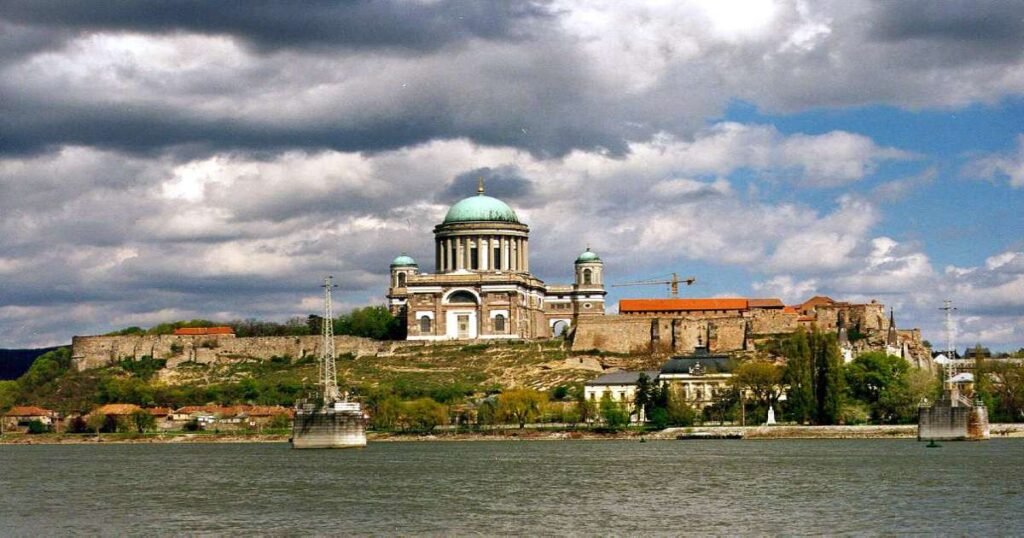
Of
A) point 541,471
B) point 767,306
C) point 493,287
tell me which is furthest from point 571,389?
point 541,471

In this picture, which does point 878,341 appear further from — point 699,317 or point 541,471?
point 541,471

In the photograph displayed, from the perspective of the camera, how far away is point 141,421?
12625 cm

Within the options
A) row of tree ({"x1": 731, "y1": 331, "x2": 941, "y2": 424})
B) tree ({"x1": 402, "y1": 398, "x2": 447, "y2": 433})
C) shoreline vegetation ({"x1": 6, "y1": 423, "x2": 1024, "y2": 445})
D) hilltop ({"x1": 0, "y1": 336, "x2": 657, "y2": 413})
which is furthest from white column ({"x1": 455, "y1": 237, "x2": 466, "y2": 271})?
row of tree ({"x1": 731, "y1": 331, "x2": 941, "y2": 424})

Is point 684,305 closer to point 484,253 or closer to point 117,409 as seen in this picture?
point 484,253

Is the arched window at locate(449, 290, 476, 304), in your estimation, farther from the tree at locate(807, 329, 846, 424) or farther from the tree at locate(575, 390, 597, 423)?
the tree at locate(807, 329, 846, 424)

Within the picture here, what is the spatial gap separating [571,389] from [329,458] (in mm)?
42310

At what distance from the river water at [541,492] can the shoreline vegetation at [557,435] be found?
327 inches

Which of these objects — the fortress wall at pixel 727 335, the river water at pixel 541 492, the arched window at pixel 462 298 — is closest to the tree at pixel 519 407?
the river water at pixel 541 492

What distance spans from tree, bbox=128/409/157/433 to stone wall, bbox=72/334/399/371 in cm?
1895

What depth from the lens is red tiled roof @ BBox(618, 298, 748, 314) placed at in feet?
494

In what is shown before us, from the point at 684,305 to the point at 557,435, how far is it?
1691 inches

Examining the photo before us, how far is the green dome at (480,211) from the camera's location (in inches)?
6083

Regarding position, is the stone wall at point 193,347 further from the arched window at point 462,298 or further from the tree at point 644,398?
the tree at point 644,398

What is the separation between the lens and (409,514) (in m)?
52.9
